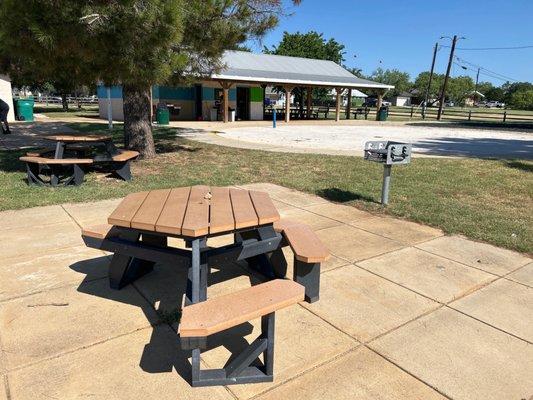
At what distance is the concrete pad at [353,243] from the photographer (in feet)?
13.3

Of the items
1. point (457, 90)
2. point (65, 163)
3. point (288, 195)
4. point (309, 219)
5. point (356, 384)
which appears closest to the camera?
point (356, 384)

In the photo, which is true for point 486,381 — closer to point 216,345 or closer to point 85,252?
point 216,345

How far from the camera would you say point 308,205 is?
5.89m

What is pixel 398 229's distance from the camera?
488cm

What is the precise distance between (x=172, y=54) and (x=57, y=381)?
17.5 feet

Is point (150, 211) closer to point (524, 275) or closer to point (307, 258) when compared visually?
point (307, 258)

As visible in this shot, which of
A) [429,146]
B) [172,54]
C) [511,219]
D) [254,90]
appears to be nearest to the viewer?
[511,219]

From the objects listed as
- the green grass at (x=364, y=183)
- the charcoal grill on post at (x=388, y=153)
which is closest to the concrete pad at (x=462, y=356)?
the green grass at (x=364, y=183)

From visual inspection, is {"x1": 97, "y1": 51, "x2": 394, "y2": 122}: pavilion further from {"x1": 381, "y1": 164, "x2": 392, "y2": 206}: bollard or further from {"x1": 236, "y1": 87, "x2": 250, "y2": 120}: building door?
{"x1": 381, "y1": 164, "x2": 392, "y2": 206}: bollard

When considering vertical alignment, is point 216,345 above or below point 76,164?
below

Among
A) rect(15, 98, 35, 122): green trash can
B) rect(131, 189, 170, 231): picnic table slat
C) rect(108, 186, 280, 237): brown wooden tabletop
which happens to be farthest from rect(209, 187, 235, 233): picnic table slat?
rect(15, 98, 35, 122): green trash can

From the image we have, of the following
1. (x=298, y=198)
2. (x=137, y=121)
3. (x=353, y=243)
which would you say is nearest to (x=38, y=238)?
(x=353, y=243)

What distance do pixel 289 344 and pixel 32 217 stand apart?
3936 millimetres

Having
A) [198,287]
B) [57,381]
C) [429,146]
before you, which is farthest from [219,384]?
[429,146]
